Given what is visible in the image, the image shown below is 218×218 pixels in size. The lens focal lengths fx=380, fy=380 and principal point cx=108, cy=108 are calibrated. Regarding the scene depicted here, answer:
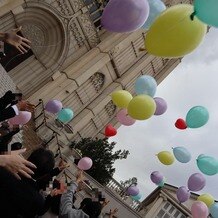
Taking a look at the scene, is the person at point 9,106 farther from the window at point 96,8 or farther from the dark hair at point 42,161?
the window at point 96,8

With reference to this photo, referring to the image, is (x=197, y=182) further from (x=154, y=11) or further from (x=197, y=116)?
(x=154, y=11)

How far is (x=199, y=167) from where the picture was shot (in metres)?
11.3

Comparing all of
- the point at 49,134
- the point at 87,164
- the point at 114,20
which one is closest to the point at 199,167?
the point at 87,164

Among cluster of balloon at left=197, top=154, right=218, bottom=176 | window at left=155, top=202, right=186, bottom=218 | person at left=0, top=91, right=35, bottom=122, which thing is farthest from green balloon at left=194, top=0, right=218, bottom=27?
window at left=155, top=202, right=186, bottom=218

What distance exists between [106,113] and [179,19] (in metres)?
20.5

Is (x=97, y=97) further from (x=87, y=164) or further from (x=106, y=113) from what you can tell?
(x=87, y=164)

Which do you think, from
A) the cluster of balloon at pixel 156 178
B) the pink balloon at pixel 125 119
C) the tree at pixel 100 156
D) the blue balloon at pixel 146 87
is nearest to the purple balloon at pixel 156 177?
the cluster of balloon at pixel 156 178

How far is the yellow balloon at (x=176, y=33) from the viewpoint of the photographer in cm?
622

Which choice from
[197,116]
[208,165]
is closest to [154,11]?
[197,116]

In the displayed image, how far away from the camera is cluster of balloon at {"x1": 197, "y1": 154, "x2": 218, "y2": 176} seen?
1094 centimetres

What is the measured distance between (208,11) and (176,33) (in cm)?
96

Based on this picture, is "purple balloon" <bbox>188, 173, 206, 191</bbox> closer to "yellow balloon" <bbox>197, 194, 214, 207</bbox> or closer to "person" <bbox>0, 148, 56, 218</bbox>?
"yellow balloon" <bbox>197, 194, 214, 207</bbox>

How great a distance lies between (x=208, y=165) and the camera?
11000 mm

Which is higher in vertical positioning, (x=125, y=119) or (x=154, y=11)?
(x=154, y=11)
